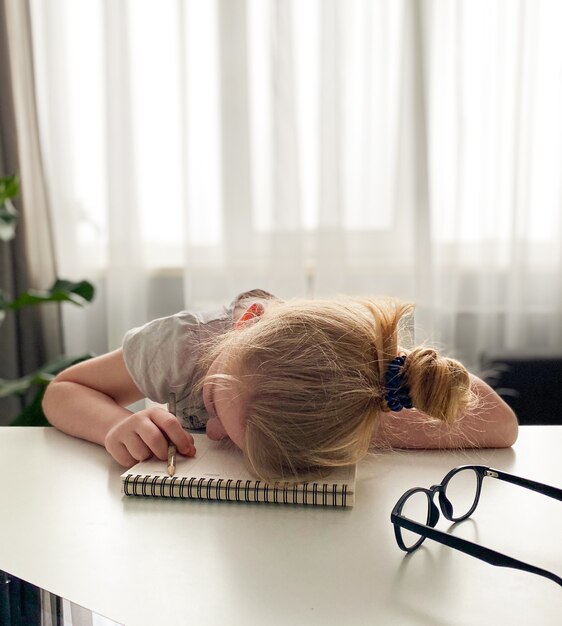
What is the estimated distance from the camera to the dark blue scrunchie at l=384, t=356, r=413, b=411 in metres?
0.74

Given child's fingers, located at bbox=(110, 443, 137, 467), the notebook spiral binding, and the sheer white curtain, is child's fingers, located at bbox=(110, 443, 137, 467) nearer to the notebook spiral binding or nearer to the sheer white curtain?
the notebook spiral binding

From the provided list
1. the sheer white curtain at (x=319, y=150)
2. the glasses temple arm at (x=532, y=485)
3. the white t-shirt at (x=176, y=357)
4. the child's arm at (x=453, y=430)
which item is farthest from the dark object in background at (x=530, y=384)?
the glasses temple arm at (x=532, y=485)

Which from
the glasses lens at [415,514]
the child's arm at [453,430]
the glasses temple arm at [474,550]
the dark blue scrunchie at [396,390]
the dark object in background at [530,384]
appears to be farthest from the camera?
the dark object in background at [530,384]

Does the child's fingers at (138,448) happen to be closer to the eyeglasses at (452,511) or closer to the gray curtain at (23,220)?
the eyeglasses at (452,511)

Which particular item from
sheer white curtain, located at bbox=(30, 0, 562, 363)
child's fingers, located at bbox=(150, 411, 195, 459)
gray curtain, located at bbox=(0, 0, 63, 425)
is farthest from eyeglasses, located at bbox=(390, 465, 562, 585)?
gray curtain, located at bbox=(0, 0, 63, 425)

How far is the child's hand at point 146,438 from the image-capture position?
0.80 meters

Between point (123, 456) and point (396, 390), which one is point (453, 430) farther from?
point (123, 456)

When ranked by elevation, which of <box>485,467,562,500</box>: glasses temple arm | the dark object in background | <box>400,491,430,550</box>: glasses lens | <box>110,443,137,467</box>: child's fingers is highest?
<box>485,467,562,500</box>: glasses temple arm

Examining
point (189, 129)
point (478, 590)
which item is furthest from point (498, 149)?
point (478, 590)

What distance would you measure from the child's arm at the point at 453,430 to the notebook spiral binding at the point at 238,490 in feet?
0.57

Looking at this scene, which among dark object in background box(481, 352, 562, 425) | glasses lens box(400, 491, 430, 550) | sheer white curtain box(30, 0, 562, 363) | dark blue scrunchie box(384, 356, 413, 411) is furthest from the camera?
sheer white curtain box(30, 0, 562, 363)

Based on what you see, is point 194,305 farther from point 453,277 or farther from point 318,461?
point 318,461

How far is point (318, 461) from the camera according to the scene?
2.40ft

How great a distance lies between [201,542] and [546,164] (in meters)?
1.98
